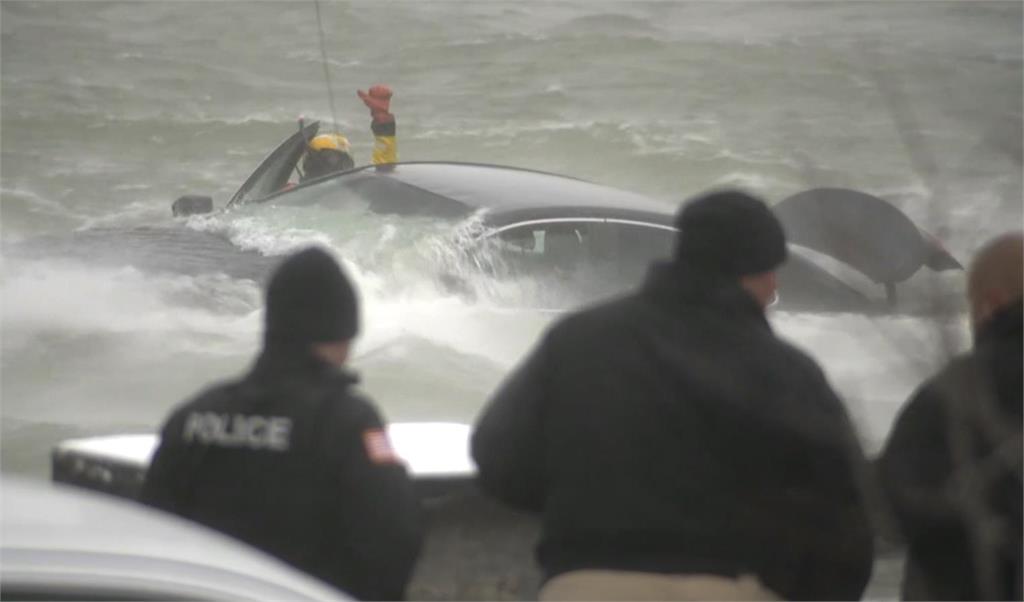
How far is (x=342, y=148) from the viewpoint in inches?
380

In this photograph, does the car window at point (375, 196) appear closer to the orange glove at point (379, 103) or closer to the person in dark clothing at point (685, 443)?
the orange glove at point (379, 103)

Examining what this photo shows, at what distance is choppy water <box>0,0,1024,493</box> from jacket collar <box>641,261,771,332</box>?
0.80ft

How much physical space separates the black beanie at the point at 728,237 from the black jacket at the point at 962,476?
1.20 ft

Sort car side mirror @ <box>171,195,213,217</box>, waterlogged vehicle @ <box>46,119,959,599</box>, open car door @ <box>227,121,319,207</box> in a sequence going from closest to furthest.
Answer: waterlogged vehicle @ <box>46,119,959,599</box> → car side mirror @ <box>171,195,213,217</box> → open car door @ <box>227,121,319,207</box>

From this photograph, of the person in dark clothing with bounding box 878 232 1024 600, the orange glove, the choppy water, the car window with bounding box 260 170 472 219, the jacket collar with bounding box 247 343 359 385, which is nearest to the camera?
the person in dark clothing with bounding box 878 232 1024 600

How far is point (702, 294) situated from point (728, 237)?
0.13 meters

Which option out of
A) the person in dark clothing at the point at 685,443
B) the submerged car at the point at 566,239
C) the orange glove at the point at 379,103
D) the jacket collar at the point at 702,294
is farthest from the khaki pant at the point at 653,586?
the orange glove at the point at 379,103

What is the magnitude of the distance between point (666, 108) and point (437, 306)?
1129 centimetres

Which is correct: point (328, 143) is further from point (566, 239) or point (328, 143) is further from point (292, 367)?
point (292, 367)

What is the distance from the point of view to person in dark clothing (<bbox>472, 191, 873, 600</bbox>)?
3.00 meters

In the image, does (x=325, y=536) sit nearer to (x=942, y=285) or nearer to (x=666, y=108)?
(x=942, y=285)

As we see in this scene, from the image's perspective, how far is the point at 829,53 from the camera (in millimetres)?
18672

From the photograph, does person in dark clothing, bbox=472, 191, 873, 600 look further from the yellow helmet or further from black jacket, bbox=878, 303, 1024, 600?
the yellow helmet

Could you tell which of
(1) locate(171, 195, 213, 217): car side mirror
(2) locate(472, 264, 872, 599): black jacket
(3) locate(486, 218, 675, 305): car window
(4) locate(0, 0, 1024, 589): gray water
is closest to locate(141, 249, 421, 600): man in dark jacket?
(2) locate(472, 264, 872, 599): black jacket
